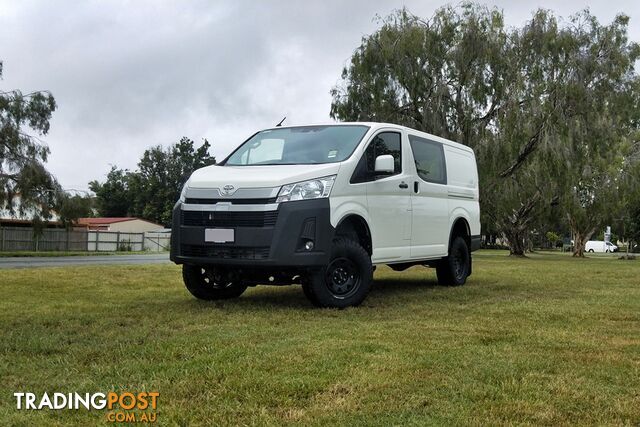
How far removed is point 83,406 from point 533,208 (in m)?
37.5

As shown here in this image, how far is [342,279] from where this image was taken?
7.39 m

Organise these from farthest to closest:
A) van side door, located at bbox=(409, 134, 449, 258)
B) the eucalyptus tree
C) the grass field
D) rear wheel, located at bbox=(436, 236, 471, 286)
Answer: the eucalyptus tree
rear wheel, located at bbox=(436, 236, 471, 286)
van side door, located at bbox=(409, 134, 449, 258)
the grass field

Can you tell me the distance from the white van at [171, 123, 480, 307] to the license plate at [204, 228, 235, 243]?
0.01 metres

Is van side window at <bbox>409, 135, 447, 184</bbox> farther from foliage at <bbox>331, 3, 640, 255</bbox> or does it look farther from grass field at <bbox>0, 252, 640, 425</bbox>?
foliage at <bbox>331, 3, 640, 255</bbox>

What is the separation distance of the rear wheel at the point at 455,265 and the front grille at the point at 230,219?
4319 millimetres

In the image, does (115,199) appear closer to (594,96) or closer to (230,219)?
(594,96)

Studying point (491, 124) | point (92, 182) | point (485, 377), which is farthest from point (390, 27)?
point (92, 182)

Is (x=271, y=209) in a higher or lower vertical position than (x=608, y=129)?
lower

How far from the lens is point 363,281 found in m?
7.39

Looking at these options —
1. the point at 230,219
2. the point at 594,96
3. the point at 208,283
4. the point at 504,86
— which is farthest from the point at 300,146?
the point at 594,96

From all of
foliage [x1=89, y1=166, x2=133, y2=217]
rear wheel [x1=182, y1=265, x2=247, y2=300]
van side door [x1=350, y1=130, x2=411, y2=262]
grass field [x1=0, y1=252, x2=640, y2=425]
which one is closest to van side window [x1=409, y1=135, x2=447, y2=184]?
van side door [x1=350, y1=130, x2=411, y2=262]

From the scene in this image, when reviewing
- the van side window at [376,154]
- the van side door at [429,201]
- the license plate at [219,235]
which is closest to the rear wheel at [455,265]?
the van side door at [429,201]

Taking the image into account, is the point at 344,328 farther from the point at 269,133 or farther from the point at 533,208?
the point at 533,208

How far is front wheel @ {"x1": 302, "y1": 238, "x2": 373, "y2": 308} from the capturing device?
276 inches
